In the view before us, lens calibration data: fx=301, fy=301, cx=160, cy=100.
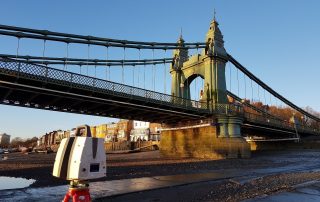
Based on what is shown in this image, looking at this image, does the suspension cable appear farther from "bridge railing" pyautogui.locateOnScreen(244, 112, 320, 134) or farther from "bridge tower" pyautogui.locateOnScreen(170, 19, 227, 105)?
"bridge railing" pyautogui.locateOnScreen(244, 112, 320, 134)

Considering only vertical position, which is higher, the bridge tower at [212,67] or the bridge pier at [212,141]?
the bridge tower at [212,67]

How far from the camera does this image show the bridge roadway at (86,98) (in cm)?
2363

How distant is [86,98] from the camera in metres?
28.4

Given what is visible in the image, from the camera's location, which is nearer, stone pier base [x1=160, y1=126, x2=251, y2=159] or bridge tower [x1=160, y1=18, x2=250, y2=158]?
stone pier base [x1=160, y1=126, x2=251, y2=159]

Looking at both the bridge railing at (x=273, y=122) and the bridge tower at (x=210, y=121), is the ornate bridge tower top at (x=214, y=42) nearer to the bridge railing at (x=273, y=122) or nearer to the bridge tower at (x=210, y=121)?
the bridge tower at (x=210, y=121)

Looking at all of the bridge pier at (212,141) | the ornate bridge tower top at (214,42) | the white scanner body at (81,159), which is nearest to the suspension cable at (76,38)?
the ornate bridge tower top at (214,42)

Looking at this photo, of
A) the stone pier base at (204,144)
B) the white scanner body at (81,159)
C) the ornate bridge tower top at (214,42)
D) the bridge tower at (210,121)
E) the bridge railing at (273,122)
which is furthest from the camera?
the bridge railing at (273,122)

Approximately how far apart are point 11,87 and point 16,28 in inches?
189

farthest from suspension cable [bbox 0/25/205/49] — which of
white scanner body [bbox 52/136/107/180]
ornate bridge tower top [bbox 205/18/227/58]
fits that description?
white scanner body [bbox 52/136/107/180]

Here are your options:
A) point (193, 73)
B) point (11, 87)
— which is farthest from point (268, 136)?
point (11, 87)

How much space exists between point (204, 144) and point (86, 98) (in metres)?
17.3

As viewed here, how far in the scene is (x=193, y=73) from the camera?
45.2 meters

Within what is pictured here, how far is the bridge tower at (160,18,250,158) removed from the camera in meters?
37.7

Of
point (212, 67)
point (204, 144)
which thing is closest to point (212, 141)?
point (204, 144)
